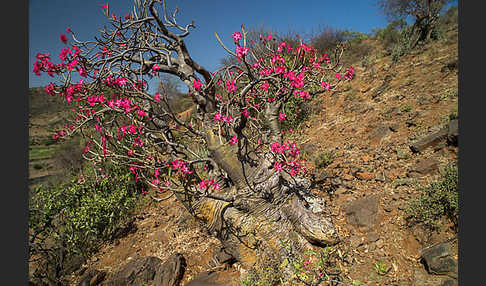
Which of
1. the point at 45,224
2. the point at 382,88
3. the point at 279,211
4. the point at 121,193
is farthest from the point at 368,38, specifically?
the point at 45,224

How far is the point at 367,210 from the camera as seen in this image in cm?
304

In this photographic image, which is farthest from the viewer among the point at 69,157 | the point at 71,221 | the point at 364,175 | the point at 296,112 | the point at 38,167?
the point at 38,167

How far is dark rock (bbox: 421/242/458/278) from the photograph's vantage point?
2.04m

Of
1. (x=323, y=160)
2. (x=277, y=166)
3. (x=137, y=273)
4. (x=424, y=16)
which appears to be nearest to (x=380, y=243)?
(x=277, y=166)

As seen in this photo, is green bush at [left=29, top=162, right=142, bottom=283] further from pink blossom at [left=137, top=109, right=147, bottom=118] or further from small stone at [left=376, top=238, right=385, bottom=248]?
small stone at [left=376, top=238, right=385, bottom=248]

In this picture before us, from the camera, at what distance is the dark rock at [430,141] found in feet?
11.5

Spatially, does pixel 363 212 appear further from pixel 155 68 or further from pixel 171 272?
pixel 155 68

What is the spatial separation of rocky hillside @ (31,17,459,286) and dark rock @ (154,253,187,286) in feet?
0.06

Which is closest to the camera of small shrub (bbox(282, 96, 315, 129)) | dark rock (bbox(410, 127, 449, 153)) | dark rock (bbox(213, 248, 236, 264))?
dark rock (bbox(213, 248, 236, 264))

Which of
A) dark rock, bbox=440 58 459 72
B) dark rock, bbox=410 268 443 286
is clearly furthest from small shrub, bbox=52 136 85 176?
dark rock, bbox=440 58 459 72

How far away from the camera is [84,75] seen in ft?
8.28

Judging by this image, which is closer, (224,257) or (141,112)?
(141,112)

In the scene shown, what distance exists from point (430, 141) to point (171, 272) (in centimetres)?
507

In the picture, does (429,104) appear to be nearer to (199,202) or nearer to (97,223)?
(199,202)
